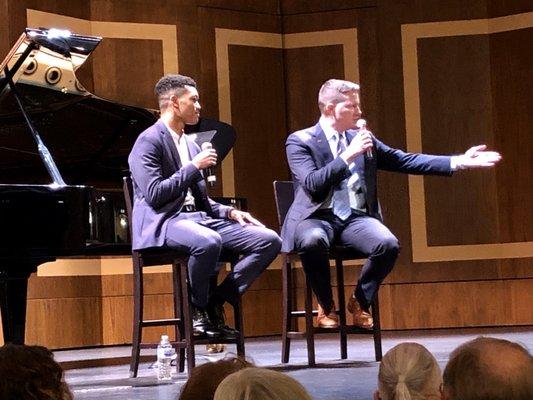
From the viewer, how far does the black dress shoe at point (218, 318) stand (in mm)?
4359

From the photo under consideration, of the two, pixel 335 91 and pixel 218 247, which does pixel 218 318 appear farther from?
pixel 335 91

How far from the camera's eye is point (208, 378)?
4.28 ft

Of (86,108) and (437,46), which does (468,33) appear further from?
(86,108)

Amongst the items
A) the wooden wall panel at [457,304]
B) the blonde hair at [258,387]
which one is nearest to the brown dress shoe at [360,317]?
the wooden wall panel at [457,304]

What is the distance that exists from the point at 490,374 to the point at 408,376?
0.26 meters

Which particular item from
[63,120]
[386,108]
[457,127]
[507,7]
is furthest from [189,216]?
[507,7]

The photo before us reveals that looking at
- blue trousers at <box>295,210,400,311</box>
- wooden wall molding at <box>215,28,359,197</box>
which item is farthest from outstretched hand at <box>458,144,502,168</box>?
wooden wall molding at <box>215,28,359,197</box>

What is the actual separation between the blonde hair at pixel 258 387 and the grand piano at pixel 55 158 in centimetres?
311

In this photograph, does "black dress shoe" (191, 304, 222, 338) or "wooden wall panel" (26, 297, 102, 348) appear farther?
"wooden wall panel" (26, 297, 102, 348)

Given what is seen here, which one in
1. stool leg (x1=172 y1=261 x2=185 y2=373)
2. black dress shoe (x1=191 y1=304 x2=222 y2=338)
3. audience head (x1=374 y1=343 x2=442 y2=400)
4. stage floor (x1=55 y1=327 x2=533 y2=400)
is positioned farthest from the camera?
stool leg (x1=172 y1=261 x2=185 y2=373)

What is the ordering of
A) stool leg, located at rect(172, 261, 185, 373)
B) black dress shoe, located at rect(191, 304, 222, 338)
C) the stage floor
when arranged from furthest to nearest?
stool leg, located at rect(172, 261, 185, 373) < black dress shoe, located at rect(191, 304, 222, 338) < the stage floor

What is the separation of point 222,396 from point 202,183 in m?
3.48

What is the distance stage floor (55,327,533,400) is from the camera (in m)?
3.55

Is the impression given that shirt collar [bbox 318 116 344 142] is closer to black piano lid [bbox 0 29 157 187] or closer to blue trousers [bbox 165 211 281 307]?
blue trousers [bbox 165 211 281 307]
